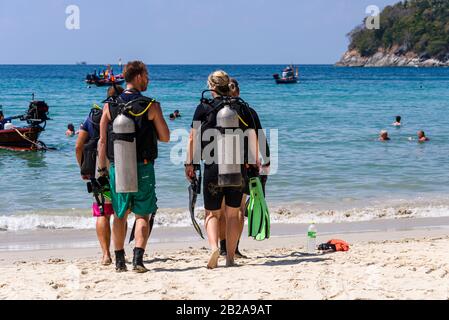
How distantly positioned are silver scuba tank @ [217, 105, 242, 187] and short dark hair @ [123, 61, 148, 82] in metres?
0.72

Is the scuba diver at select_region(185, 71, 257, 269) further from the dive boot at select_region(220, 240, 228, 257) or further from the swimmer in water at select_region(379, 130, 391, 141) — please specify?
the swimmer in water at select_region(379, 130, 391, 141)

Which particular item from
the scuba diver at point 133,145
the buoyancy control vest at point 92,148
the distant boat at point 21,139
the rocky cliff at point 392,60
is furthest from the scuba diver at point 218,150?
the rocky cliff at point 392,60

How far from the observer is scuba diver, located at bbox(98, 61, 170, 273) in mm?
6008

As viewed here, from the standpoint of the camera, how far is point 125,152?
600 cm

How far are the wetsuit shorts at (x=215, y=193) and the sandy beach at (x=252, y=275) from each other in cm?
56

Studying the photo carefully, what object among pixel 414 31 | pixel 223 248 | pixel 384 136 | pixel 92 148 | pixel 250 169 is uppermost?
pixel 414 31

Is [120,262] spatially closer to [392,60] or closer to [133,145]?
[133,145]

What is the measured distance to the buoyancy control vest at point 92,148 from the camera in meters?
6.77

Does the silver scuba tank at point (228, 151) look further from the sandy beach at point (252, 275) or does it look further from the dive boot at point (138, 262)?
the dive boot at point (138, 262)

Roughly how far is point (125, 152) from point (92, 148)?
88 cm

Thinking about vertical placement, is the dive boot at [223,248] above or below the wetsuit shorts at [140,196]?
below

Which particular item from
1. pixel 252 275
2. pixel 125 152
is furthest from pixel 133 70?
pixel 252 275

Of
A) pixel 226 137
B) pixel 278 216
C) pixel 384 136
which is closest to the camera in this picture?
pixel 226 137

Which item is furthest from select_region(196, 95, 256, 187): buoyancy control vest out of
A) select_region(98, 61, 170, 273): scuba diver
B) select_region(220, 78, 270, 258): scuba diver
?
select_region(98, 61, 170, 273): scuba diver
